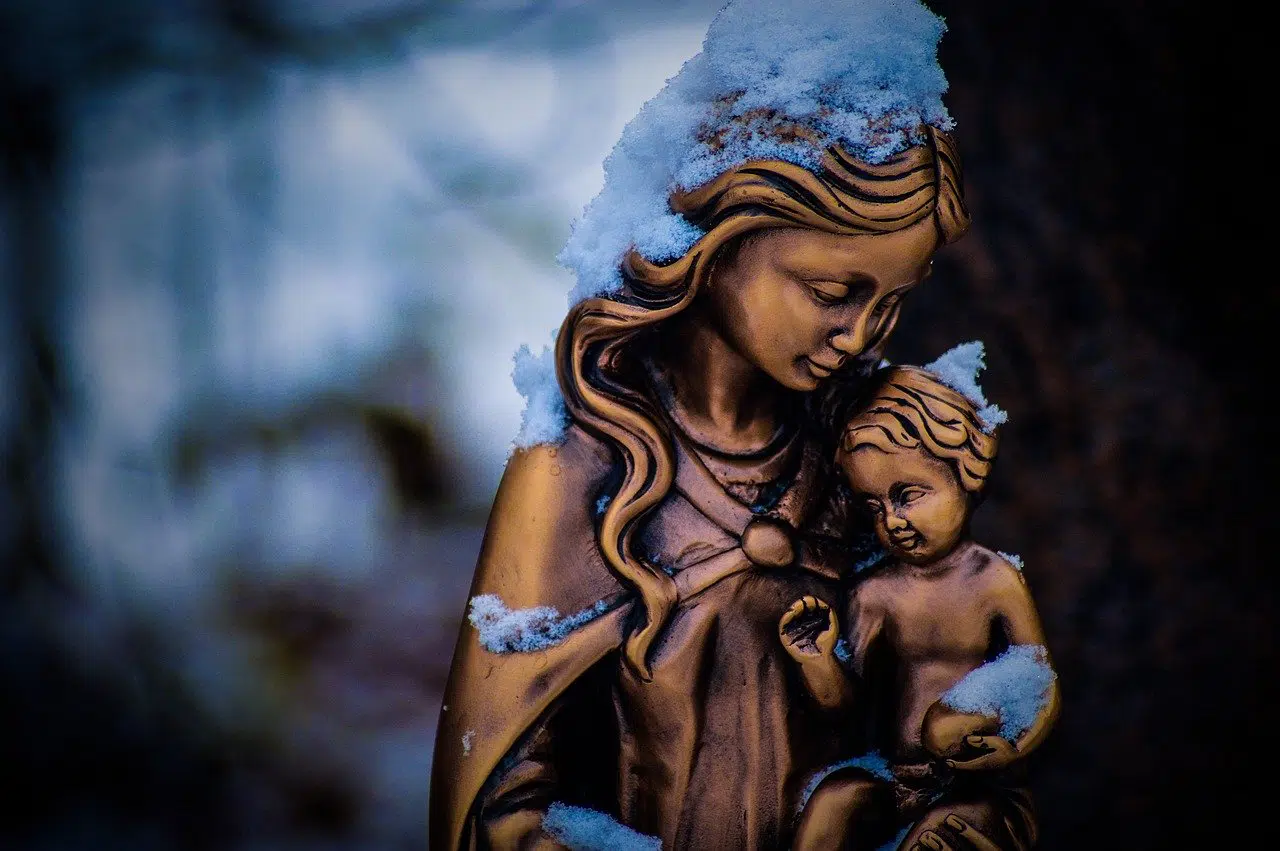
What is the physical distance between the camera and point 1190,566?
125 centimetres

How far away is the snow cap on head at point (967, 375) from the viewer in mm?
701

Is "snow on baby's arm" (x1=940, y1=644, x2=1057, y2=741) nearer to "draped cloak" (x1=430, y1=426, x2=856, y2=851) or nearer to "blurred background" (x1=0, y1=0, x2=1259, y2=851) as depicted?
"draped cloak" (x1=430, y1=426, x2=856, y2=851)

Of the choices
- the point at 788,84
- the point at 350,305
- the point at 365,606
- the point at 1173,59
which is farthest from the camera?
the point at 365,606

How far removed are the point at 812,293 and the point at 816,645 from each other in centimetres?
23

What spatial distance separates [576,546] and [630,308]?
160 mm

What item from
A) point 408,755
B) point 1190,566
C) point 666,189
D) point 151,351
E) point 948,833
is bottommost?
point 948,833

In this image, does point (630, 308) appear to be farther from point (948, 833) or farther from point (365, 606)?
point (365, 606)

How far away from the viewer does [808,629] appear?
694 millimetres

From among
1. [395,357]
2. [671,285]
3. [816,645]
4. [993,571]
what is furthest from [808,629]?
[395,357]

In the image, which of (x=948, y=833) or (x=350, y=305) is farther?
(x=350, y=305)

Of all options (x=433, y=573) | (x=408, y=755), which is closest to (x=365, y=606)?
(x=433, y=573)

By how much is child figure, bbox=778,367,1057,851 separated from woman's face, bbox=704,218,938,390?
53 millimetres

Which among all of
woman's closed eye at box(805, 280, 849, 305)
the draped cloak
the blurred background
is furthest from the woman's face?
the blurred background

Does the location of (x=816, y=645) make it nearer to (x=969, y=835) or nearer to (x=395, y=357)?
(x=969, y=835)
